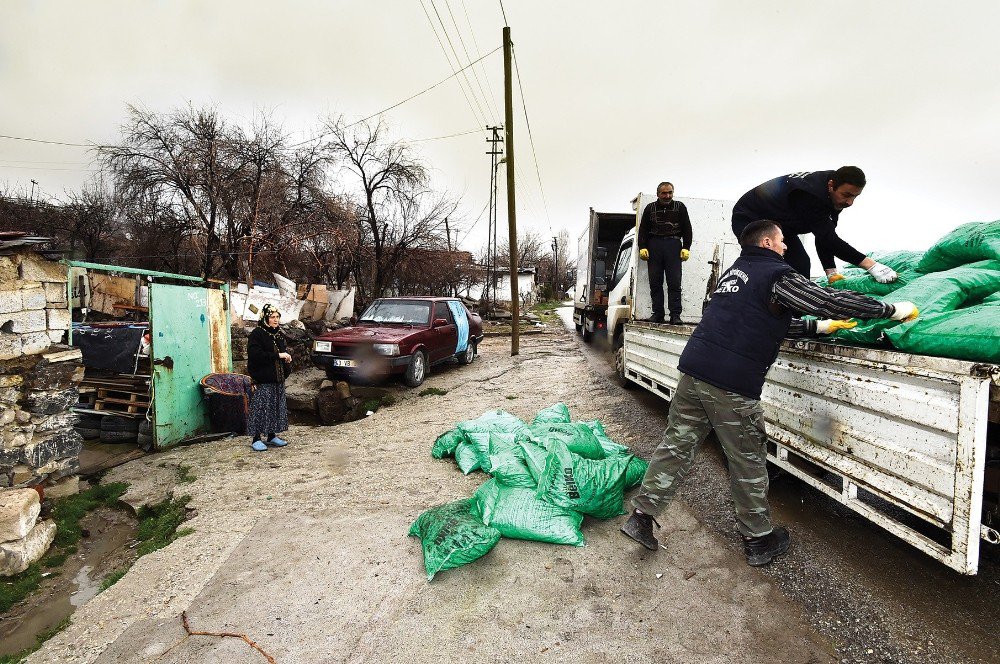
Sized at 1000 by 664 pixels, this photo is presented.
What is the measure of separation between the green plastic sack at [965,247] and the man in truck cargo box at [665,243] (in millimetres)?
2744

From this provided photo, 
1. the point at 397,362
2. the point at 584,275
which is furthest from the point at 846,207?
the point at 584,275

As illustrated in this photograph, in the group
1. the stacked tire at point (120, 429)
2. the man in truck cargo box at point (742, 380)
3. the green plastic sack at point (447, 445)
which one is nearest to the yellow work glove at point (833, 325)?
the man in truck cargo box at point (742, 380)

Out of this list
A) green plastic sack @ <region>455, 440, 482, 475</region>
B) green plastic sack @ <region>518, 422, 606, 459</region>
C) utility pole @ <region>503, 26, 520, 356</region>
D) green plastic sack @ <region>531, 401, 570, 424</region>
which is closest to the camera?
green plastic sack @ <region>518, 422, 606, 459</region>

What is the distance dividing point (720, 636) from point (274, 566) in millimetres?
2342

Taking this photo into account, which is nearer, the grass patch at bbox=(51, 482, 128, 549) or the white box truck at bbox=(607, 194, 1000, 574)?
the white box truck at bbox=(607, 194, 1000, 574)

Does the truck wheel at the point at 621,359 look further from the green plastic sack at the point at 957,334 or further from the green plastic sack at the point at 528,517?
the green plastic sack at the point at 957,334

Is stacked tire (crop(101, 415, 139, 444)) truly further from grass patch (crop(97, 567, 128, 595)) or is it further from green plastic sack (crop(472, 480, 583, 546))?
green plastic sack (crop(472, 480, 583, 546))

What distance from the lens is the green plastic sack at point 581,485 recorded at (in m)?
2.95

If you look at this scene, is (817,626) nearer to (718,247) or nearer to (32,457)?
(718,247)

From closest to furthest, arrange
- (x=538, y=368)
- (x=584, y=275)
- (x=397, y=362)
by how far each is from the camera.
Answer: (x=397, y=362) < (x=538, y=368) < (x=584, y=275)

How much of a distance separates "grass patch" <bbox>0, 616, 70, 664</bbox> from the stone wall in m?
1.68

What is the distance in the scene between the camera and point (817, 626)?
2.13m

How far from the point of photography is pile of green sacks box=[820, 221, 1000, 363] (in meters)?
1.99

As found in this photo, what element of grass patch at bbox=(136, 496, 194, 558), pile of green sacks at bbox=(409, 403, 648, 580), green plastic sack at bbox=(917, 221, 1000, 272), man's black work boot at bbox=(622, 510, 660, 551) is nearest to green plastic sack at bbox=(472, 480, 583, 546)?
pile of green sacks at bbox=(409, 403, 648, 580)
